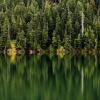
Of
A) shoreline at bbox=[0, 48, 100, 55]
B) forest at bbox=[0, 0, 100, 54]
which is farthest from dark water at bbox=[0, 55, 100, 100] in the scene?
forest at bbox=[0, 0, 100, 54]

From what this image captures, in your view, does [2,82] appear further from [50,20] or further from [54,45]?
[50,20]

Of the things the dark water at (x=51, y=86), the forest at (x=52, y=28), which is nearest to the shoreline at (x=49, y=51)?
the forest at (x=52, y=28)

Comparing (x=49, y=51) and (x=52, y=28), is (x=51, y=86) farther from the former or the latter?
(x=52, y=28)

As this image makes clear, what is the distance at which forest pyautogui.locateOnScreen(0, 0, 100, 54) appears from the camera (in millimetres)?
140500

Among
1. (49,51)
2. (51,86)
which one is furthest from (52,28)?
(51,86)

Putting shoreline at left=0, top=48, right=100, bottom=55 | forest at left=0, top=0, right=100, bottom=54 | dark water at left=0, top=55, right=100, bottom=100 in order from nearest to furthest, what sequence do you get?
dark water at left=0, top=55, right=100, bottom=100, shoreline at left=0, top=48, right=100, bottom=55, forest at left=0, top=0, right=100, bottom=54

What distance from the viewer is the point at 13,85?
52688 mm

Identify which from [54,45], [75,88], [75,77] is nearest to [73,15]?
[54,45]

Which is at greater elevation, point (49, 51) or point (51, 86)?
point (49, 51)

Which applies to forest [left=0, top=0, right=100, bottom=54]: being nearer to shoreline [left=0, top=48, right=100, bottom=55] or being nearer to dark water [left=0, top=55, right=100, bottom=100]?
shoreline [left=0, top=48, right=100, bottom=55]

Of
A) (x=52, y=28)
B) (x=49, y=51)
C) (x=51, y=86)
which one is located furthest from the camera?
(x=52, y=28)

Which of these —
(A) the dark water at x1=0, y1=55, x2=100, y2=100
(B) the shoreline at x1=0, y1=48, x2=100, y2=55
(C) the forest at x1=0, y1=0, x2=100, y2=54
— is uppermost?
(C) the forest at x1=0, y1=0, x2=100, y2=54

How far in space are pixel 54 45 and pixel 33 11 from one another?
34.3 meters

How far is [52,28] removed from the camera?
6024 inches
